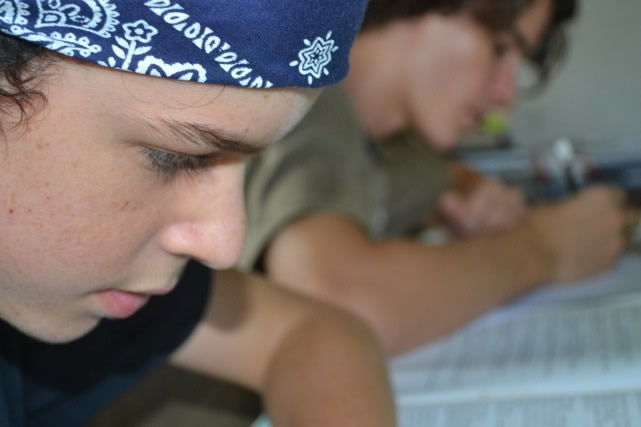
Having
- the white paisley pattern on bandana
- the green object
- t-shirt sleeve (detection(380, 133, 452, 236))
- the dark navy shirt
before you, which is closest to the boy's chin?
the dark navy shirt

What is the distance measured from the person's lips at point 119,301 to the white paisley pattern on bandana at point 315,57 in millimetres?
215

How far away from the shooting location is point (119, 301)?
0.66m

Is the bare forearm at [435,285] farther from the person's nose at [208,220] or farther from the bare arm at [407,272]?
the person's nose at [208,220]

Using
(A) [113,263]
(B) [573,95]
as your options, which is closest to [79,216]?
(A) [113,263]

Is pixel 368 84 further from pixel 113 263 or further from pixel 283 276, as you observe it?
pixel 113 263

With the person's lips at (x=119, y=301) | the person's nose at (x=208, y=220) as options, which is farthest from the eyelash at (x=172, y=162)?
the person's lips at (x=119, y=301)

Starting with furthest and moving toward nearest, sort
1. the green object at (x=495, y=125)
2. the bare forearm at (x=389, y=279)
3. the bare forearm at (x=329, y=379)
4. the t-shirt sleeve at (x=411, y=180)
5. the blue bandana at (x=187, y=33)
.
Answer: the green object at (x=495, y=125)
the t-shirt sleeve at (x=411, y=180)
the bare forearm at (x=389, y=279)
the bare forearm at (x=329, y=379)
the blue bandana at (x=187, y=33)

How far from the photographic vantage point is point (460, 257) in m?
1.23

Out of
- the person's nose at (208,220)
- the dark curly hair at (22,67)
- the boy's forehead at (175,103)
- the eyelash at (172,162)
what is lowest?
the person's nose at (208,220)

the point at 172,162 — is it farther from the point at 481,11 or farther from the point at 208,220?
the point at 481,11

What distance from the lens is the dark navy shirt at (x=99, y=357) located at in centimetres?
81

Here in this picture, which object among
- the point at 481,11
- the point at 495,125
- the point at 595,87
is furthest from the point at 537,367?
the point at 595,87

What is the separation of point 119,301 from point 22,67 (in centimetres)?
20

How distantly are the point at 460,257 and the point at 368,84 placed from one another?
47cm
